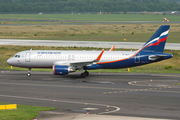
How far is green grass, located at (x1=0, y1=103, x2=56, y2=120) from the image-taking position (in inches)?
921

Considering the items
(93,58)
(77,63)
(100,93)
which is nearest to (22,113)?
(100,93)

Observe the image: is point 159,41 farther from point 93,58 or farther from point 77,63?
point 77,63

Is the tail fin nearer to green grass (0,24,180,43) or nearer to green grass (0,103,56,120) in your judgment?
green grass (0,103,56,120)

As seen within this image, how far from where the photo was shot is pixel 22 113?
2475 cm

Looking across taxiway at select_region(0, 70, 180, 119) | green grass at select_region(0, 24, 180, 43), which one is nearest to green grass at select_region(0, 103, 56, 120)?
taxiway at select_region(0, 70, 180, 119)

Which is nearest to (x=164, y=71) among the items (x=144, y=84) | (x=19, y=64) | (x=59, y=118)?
(x=144, y=84)

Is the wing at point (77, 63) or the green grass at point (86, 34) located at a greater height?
the green grass at point (86, 34)

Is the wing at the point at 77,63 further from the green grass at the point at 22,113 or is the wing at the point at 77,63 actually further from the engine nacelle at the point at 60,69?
the green grass at the point at 22,113

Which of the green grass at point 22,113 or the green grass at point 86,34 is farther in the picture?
the green grass at point 86,34

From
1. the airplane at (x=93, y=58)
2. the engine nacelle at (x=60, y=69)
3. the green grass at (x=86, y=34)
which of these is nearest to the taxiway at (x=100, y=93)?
the engine nacelle at (x=60, y=69)

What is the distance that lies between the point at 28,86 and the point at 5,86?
2.91 meters

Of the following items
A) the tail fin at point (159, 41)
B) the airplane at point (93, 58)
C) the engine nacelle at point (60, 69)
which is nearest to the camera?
the engine nacelle at point (60, 69)

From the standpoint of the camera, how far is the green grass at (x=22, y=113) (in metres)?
23.4

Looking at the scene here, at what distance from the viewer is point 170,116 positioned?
2458 centimetres
